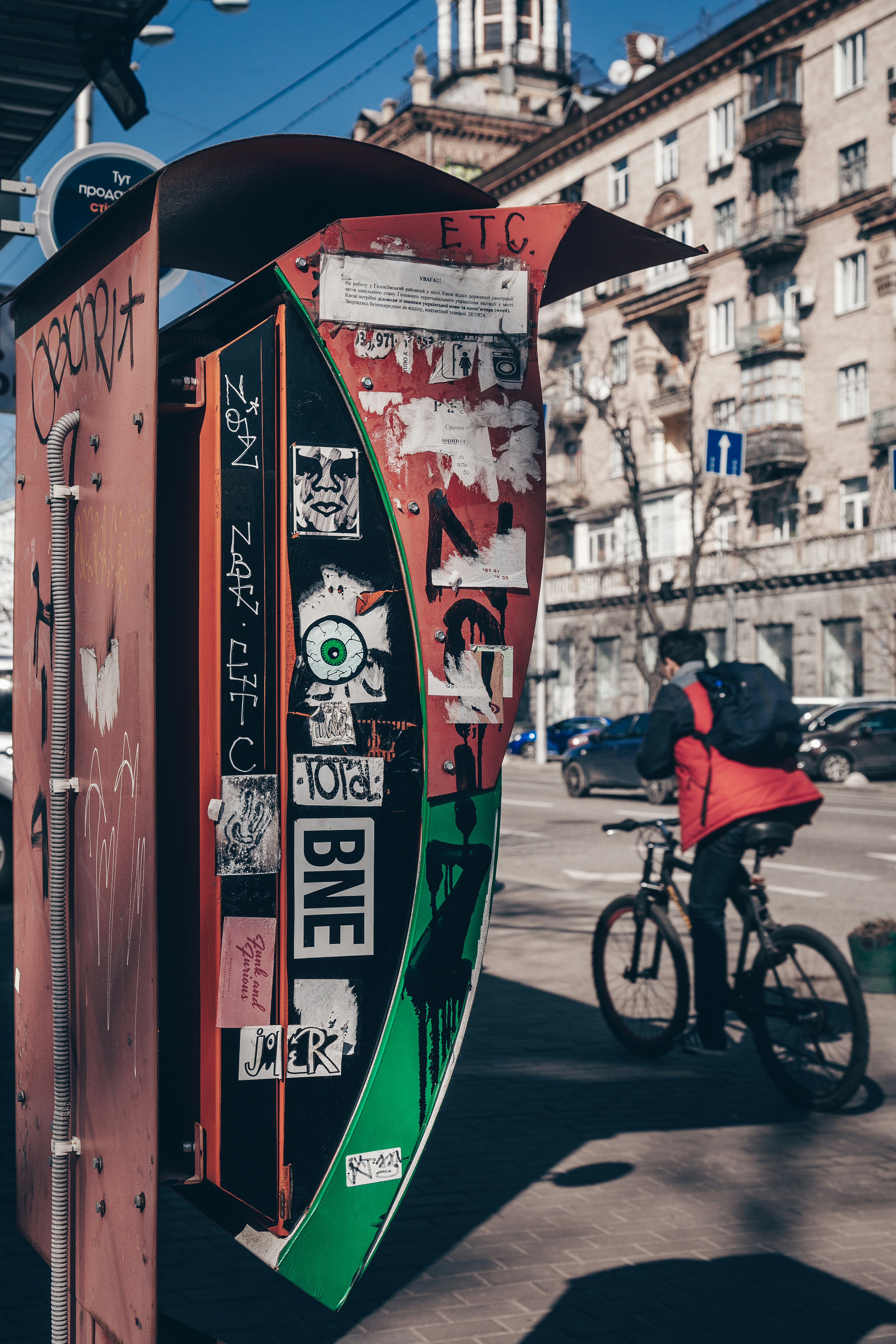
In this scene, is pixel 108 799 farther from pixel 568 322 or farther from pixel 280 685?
pixel 568 322

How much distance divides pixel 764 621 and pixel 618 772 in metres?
18.6

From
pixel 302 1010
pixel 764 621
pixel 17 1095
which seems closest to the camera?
pixel 302 1010

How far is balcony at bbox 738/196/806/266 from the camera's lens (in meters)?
41.9

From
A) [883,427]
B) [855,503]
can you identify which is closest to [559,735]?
[855,503]

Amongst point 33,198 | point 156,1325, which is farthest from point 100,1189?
point 33,198

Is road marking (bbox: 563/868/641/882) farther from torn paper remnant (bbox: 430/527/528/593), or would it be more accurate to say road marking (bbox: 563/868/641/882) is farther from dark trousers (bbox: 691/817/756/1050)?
torn paper remnant (bbox: 430/527/528/593)

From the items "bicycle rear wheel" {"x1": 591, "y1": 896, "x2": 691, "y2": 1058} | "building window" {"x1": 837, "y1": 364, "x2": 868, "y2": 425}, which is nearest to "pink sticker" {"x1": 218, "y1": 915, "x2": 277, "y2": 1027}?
"bicycle rear wheel" {"x1": 591, "y1": 896, "x2": 691, "y2": 1058}

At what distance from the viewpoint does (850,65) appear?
40.2 meters

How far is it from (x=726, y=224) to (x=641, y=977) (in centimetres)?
4197

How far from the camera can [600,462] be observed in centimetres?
5066

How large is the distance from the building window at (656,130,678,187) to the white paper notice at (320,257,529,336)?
1871 inches

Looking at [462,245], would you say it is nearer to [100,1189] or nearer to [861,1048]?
[100,1189]

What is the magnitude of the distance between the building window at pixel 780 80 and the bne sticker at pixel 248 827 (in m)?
43.7

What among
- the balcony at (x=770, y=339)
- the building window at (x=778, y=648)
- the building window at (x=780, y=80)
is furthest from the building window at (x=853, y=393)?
the building window at (x=780, y=80)
